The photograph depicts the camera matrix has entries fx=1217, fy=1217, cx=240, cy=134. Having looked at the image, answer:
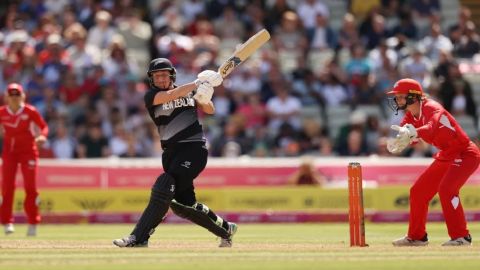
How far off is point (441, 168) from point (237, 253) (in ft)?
8.45

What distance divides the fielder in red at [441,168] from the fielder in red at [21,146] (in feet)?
18.4

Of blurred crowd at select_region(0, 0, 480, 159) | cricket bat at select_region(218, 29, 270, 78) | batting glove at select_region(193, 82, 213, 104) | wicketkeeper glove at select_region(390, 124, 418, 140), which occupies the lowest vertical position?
wicketkeeper glove at select_region(390, 124, 418, 140)

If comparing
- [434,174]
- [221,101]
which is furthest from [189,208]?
[221,101]

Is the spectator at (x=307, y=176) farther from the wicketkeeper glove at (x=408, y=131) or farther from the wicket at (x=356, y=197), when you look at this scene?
the wicketkeeper glove at (x=408, y=131)

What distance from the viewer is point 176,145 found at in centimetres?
1201

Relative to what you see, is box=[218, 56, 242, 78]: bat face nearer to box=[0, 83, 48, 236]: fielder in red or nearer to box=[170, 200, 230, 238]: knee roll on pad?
box=[170, 200, 230, 238]: knee roll on pad

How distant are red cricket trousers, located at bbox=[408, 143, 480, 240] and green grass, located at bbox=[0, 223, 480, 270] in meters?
0.27

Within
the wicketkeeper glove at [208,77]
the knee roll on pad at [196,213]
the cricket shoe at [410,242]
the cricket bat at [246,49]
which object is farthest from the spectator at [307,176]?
the wicketkeeper glove at [208,77]

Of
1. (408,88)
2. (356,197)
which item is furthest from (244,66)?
(356,197)

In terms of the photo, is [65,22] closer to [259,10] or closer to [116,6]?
[116,6]

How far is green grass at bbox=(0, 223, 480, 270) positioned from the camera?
394 inches

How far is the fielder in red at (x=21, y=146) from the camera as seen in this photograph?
16062mm

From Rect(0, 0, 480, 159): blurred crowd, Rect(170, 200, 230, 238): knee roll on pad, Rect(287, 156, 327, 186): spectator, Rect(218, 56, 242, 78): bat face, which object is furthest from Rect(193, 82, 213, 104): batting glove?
Rect(0, 0, 480, 159): blurred crowd

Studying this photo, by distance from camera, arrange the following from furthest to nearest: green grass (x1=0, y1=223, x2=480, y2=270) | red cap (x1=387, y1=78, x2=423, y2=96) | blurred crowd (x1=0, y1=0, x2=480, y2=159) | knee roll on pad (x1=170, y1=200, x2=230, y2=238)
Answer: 1. blurred crowd (x1=0, y1=0, x2=480, y2=159)
2. red cap (x1=387, y1=78, x2=423, y2=96)
3. knee roll on pad (x1=170, y1=200, x2=230, y2=238)
4. green grass (x1=0, y1=223, x2=480, y2=270)
